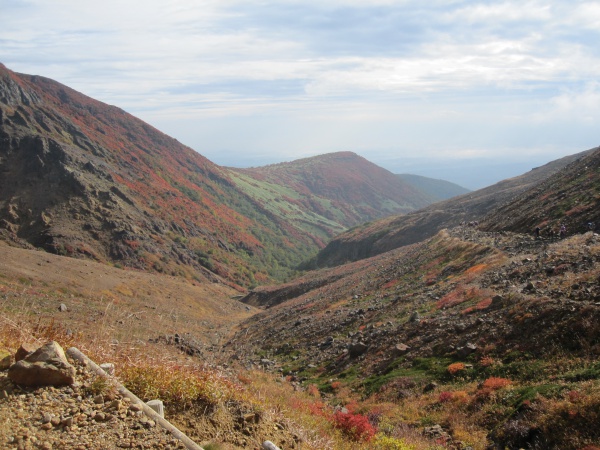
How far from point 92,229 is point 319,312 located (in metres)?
43.3

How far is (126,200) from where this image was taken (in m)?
73.2

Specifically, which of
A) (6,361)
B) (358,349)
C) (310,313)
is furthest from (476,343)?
(310,313)

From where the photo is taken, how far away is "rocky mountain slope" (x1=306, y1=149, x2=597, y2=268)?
6731 cm

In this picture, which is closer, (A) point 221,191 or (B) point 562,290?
(B) point 562,290

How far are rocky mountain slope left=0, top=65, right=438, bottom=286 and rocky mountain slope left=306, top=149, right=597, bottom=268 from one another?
15.9 meters

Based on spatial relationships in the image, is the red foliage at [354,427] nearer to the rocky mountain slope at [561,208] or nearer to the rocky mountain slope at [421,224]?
the rocky mountain slope at [561,208]

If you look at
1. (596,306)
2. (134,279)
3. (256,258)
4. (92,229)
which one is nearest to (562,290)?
(596,306)

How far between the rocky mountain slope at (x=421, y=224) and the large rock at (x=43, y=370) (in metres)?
60.5

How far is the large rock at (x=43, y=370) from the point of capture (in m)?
5.01

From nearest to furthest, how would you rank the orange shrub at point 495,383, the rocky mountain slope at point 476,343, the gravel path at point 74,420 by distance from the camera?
the gravel path at point 74,420 → the rocky mountain slope at point 476,343 → the orange shrub at point 495,383

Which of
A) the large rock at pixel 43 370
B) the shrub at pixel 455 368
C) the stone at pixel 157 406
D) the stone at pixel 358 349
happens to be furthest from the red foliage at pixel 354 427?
the stone at pixel 358 349

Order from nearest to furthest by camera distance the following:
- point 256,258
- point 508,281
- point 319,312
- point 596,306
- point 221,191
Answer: point 596,306
point 508,281
point 319,312
point 256,258
point 221,191

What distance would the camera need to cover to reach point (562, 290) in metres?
14.7

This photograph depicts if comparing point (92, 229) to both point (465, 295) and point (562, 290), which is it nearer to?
point (465, 295)
